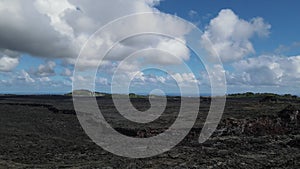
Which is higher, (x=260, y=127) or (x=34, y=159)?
(x=260, y=127)

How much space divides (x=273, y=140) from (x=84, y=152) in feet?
48.5

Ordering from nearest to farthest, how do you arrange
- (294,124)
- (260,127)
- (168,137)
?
(168,137), (260,127), (294,124)

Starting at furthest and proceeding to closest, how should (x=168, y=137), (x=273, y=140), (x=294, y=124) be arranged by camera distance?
1. (x=294, y=124)
2. (x=168, y=137)
3. (x=273, y=140)

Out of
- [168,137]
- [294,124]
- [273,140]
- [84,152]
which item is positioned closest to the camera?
Result: [84,152]

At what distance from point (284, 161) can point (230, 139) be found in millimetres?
8443

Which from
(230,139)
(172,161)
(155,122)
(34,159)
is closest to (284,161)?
(172,161)

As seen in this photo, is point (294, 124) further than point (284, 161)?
Yes

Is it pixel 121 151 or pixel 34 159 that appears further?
pixel 121 151

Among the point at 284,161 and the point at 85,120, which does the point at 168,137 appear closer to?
the point at 284,161

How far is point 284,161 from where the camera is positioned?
69.2 feet

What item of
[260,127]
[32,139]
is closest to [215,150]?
[260,127]

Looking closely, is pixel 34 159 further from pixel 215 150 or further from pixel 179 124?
pixel 179 124

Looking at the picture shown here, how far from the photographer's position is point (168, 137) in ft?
103

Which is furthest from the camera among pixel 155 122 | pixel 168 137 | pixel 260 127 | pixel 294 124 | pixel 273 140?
pixel 155 122
